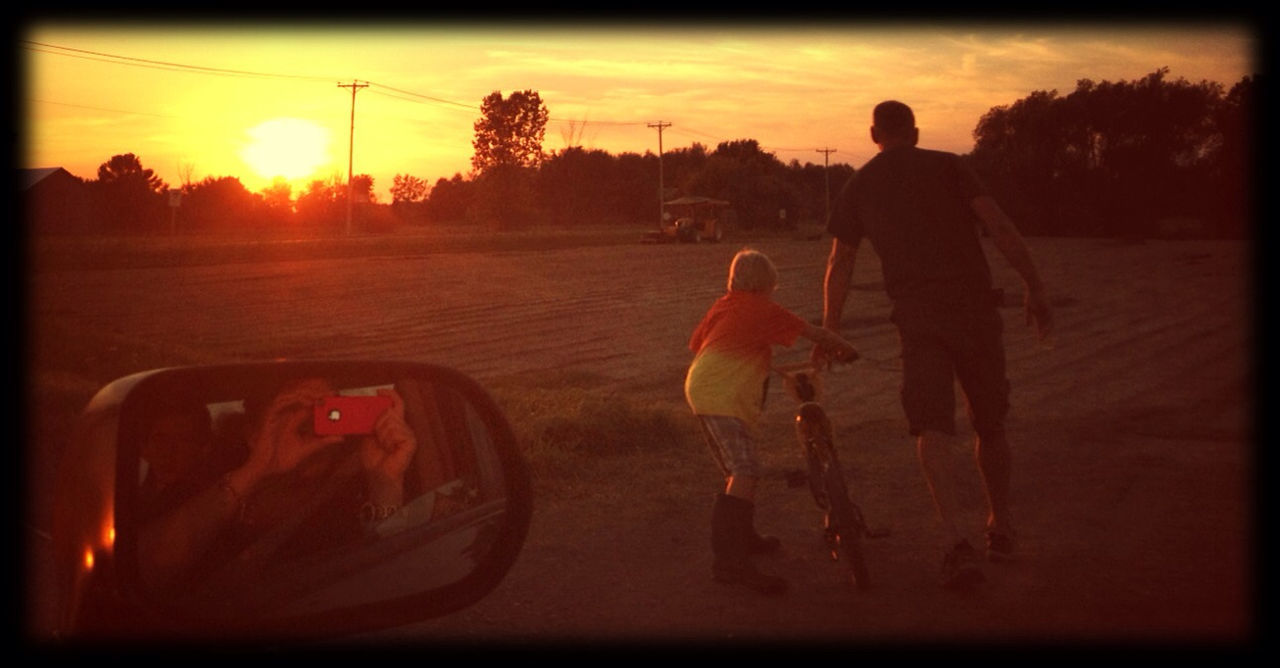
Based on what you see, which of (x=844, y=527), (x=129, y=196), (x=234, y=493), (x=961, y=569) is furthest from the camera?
(x=129, y=196)

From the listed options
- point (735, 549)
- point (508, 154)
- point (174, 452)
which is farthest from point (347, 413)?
point (508, 154)

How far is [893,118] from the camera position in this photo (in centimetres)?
537

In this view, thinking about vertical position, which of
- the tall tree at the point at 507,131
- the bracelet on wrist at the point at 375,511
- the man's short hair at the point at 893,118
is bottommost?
the bracelet on wrist at the point at 375,511

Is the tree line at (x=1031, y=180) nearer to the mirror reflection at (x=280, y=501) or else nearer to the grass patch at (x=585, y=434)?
the grass patch at (x=585, y=434)

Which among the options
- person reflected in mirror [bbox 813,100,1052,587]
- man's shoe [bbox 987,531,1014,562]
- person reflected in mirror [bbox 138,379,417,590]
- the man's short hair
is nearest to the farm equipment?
the man's short hair

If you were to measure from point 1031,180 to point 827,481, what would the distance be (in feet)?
206

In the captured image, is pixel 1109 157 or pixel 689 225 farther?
pixel 1109 157

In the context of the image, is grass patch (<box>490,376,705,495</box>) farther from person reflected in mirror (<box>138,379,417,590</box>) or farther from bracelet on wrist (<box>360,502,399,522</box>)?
person reflected in mirror (<box>138,379,417,590</box>)

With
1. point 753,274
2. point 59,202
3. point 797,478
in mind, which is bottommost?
point 797,478

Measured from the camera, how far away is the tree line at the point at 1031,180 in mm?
60531

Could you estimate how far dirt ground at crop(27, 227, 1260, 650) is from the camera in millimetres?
4512

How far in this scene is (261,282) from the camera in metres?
25.1

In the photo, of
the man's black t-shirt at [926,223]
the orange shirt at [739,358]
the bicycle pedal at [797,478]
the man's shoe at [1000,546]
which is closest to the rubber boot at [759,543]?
the bicycle pedal at [797,478]

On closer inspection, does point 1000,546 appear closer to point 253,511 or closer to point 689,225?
point 253,511
